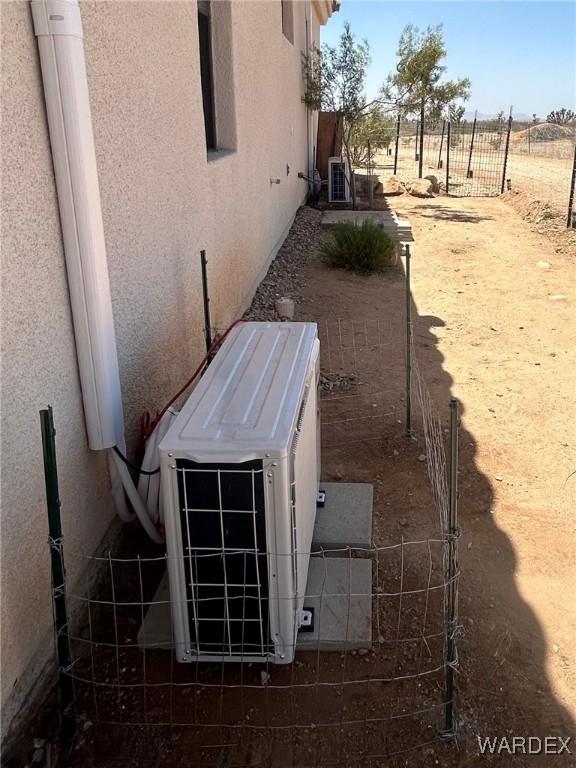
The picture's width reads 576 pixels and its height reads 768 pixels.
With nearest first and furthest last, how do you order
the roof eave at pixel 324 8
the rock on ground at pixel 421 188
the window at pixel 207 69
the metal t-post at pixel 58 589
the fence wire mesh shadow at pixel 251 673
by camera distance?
the metal t-post at pixel 58 589
the fence wire mesh shadow at pixel 251 673
the window at pixel 207 69
the roof eave at pixel 324 8
the rock on ground at pixel 421 188

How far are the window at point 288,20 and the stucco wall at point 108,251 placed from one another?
17.8 feet

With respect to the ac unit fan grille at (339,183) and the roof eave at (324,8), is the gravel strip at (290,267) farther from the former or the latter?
the roof eave at (324,8)

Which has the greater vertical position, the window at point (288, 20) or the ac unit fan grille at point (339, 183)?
the window at point (288, 20)

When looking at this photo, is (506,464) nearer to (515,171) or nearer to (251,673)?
(251,673)

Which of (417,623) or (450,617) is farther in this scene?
(417,623)

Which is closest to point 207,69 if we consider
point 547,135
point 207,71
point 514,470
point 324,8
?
point 207,71

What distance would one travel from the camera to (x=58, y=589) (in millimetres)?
2234

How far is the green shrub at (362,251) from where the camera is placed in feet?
30.6

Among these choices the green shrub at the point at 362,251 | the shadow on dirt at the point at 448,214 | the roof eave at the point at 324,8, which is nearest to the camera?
the green shrub at the point at 362,251

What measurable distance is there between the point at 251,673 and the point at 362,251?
24.2ft

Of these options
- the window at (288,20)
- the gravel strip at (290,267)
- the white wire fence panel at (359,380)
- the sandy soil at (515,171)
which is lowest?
the white wire fence panel at (359,380)

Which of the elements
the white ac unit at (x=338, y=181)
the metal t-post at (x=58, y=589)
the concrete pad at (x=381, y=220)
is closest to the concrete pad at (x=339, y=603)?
the metal t-post at (x=58, y=589)

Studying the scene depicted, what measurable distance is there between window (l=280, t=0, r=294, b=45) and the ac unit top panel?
9.27 m

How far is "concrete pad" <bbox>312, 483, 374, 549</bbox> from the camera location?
11.0ft
